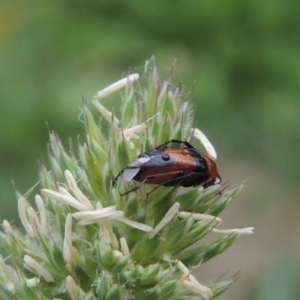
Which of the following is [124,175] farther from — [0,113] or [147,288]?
[0,113]

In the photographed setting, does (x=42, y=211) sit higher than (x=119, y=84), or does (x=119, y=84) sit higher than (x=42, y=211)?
(x=119, y=84)

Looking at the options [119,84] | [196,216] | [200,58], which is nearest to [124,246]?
[196,216]

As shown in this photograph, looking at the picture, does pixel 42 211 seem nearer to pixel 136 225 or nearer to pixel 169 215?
pixel 136 225

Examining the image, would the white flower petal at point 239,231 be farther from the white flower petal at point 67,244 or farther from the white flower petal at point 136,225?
the white flower petal at point 67,244

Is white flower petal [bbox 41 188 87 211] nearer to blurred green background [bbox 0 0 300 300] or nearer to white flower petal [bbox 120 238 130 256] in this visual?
white flower petal [bbox 120 238 130 256]

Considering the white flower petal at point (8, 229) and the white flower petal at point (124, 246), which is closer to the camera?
the white flower petal at point (124, 246)

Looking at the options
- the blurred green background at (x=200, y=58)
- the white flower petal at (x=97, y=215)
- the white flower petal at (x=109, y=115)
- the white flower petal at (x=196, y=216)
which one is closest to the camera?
the white flower petal at (x=97, y=215)

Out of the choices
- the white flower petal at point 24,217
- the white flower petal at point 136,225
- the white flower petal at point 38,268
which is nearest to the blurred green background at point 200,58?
the white flower petal at point 24,217
